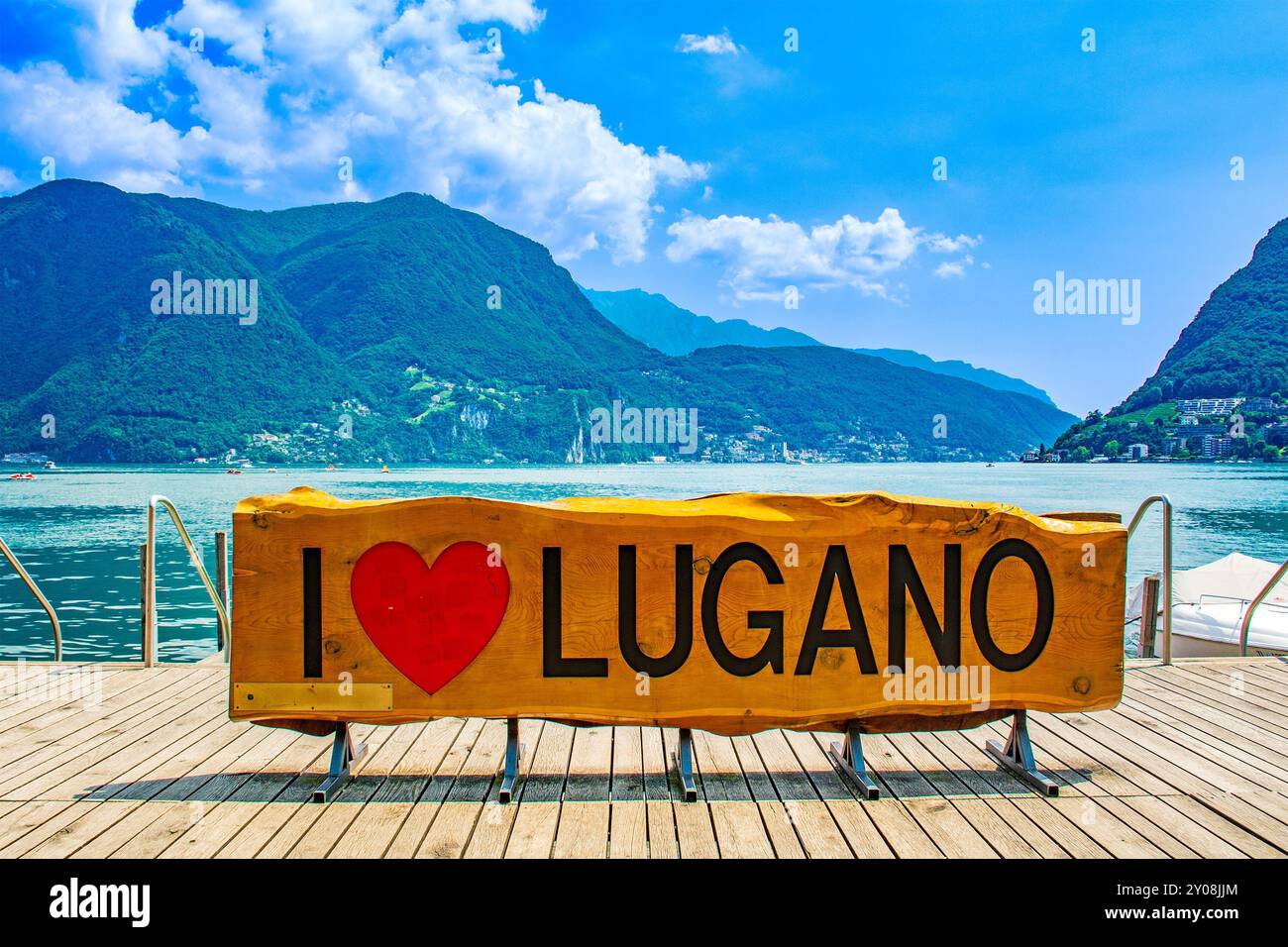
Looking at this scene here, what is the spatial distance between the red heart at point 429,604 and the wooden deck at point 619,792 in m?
0.60

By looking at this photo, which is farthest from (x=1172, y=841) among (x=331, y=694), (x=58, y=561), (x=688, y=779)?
(x=58, y=561)

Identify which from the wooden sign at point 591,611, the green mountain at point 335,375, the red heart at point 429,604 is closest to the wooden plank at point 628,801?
the wooden sign at point 591,611

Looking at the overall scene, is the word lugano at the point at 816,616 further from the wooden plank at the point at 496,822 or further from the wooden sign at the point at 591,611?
the wooden plank at the point at 496,822

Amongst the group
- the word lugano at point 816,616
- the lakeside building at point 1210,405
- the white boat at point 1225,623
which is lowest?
the white boat at point 1225,623

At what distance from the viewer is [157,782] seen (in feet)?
12.9

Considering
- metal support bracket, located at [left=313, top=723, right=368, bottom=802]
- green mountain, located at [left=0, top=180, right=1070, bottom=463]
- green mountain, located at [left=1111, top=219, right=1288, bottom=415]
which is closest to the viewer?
metal support bracket, located at [left=313, top=723, right=368, bottom=802]

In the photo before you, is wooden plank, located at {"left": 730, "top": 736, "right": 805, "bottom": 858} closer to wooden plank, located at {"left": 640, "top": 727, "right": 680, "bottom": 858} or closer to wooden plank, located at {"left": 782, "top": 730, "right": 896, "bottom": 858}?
wooden plank, located at {"left": 782, "top": 730, "right": 896, "bottom": 858}

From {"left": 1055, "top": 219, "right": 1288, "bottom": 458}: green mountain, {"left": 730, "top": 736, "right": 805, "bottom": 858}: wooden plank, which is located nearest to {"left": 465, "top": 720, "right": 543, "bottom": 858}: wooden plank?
{"left": 730, "top": 736, "right": 805, "bottom": 858}: wooden plank

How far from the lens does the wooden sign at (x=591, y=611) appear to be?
3695 millimetres

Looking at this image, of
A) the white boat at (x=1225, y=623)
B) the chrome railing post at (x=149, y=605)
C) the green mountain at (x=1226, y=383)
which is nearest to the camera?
the chrome railing post at (x=149, y=605)

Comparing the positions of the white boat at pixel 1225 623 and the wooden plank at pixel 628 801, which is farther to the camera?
the white boat at pixel 1225 623

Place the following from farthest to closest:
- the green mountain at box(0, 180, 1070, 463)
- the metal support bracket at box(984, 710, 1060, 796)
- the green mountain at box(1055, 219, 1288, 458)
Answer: the green mountain at box(1055, 219, 1288, 458)
the green mountain at box(0, 180, 1070, 463)
the metal support bracket at box(984, 710, 1060, 796)

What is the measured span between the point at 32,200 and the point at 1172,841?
202935 mm

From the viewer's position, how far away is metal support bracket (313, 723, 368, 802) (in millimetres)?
3672
